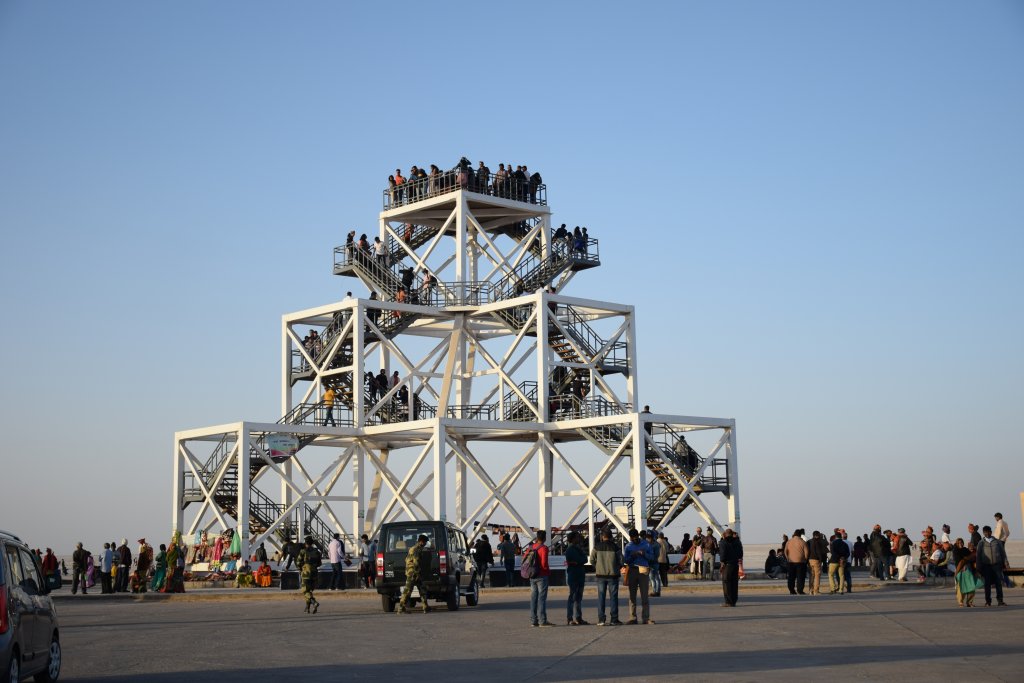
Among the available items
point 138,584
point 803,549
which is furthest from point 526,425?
point 803,549

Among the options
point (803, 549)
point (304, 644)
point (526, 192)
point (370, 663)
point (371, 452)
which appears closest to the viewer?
point (370, 663)

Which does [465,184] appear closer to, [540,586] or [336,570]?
[336,570]

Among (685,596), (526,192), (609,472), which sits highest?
(526,192)

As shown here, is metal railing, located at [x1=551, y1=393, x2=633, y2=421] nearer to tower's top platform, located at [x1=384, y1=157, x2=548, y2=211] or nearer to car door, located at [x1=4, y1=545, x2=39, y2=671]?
tower's top platform, located at [x1=384, y1=157, x2=548, y2=211]

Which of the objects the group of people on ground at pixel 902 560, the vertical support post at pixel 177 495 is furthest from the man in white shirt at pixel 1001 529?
the vertical support post at pixel 177 495

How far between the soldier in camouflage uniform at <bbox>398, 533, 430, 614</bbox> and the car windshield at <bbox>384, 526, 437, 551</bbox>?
773 mm

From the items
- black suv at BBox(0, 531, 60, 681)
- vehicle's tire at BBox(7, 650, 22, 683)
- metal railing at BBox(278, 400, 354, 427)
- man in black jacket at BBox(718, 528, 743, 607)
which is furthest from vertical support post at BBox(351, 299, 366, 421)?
vehicle's tire at BBox(7, 650, 22, 683)

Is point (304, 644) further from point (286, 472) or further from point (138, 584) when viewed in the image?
point (286, 472)

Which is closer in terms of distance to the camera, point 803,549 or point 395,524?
point 395,524

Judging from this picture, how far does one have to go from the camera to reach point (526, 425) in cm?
5203

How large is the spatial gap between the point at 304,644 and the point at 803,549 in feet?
50.9

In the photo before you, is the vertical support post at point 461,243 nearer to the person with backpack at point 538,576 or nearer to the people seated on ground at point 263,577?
the people seated on ground at point 263,577

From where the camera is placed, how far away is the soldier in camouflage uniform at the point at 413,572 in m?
26.5

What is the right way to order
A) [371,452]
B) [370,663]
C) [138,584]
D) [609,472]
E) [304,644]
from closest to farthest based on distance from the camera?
[370,663]
[304,644]
[138,584]
[609,472]
[371,452]
